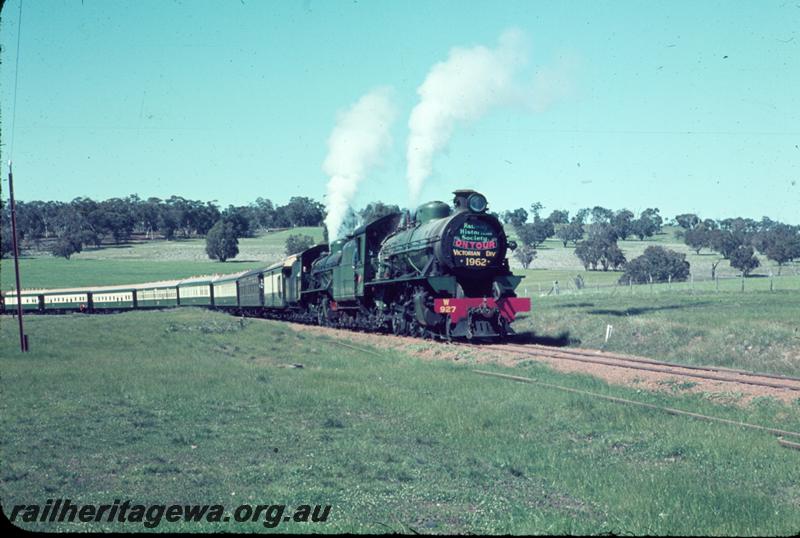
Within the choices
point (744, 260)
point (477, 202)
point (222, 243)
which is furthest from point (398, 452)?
point (222, 243)

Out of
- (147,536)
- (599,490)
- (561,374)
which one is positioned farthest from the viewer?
(561,374)

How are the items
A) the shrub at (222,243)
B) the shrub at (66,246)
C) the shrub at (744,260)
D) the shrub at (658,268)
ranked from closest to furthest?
the shrub at (658,268), the shrub at (744,260), the shrub at (66,246), the shrub at (222,243)

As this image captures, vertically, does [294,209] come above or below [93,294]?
above

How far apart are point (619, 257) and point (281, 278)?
76309 mm

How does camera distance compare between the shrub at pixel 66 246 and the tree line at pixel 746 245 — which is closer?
the tree line at pixel 746 245

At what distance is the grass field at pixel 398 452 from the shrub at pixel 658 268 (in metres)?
80.2

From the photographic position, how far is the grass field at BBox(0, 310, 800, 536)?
7188 mm

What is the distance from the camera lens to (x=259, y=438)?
34.1 feet

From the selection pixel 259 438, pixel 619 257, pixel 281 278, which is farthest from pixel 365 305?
pixel 619 257

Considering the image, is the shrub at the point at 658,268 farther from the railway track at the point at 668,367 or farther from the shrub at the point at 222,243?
the railway track at the point at 668,367

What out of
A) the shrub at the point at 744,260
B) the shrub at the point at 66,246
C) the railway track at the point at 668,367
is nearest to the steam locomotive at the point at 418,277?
the railway track at the point at 668,367

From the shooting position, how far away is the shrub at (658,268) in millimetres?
91812

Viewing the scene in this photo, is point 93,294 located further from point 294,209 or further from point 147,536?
point 294,209

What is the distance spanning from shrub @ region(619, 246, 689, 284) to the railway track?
72717mm
